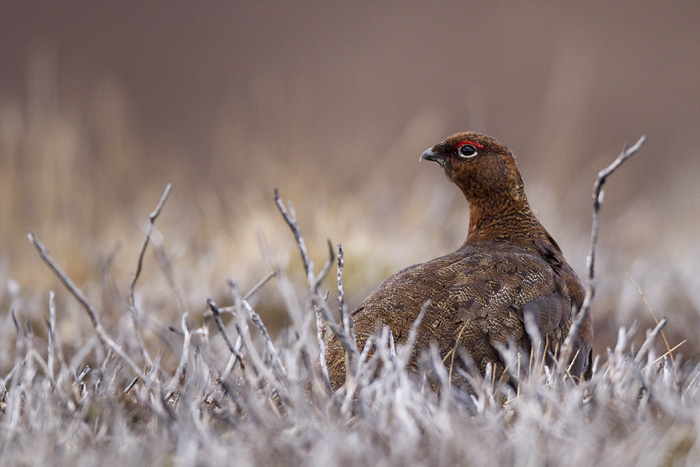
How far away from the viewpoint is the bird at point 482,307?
289cm

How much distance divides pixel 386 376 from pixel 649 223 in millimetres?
6109

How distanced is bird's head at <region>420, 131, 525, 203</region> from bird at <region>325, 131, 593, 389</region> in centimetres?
26

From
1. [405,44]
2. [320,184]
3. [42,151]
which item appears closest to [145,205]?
[42,151]

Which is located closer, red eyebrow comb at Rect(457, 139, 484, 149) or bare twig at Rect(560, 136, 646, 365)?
bare twig at Rect(560, 136, 646, 365)

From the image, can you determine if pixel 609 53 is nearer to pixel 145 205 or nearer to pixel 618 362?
pixel 145 205

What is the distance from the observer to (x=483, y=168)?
3818 mm

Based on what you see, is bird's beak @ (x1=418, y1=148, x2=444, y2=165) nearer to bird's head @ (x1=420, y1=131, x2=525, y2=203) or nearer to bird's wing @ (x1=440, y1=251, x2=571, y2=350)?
bird's head @ (x1=420, y1=131, x2=525, y2=203)

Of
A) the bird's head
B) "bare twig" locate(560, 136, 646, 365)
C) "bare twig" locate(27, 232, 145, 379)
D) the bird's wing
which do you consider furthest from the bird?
"bare twig" locate(27, 232, 145, 379)

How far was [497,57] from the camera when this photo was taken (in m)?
18.4

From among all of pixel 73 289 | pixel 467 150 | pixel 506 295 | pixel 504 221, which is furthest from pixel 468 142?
pixel 73 289

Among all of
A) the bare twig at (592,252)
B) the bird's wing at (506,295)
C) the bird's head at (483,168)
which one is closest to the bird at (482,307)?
the bird's wing at (506,295)

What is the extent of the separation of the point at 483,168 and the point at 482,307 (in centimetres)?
103

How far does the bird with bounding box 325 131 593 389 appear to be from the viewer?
9.48ft

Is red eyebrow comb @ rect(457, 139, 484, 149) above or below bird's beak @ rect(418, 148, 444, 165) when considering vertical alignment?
above
